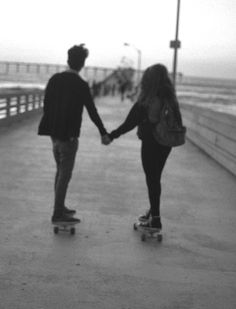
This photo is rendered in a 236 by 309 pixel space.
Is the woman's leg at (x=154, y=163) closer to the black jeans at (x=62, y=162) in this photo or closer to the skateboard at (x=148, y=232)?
the skateboard at (x=148, y=232)

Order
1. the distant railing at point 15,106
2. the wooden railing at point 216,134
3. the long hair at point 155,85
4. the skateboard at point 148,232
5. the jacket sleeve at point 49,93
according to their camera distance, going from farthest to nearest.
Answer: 1. the distant railing at point 15,106
2. the wooden railing at point 216,134
3. the skateboard at point 148,232
4. the jacket sleeve at point 49,93
5. the long hair at point 155,85

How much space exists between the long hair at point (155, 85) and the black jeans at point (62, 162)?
82 centimetres

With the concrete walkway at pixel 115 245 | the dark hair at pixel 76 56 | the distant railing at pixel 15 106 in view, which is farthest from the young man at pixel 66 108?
the distant railing at pixel 15 106

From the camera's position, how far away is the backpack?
5027 millimetres

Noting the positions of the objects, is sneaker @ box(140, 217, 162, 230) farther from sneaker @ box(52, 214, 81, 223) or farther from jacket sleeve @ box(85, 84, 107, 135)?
jacket sleeve @ box(85, 84, 107, 135)

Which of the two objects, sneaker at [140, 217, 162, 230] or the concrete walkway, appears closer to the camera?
the concrete walkway

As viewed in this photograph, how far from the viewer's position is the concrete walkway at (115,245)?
3781mm

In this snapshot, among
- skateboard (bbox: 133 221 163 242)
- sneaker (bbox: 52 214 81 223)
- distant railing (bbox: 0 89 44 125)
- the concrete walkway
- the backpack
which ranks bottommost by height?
the concrete walkway

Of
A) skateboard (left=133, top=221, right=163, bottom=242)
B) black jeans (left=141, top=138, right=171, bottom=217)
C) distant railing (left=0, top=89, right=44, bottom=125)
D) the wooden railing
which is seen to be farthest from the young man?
distant railing (left=0, top=89, right=44, bottom=125)

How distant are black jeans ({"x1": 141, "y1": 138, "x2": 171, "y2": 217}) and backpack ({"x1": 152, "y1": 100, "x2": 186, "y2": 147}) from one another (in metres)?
0.09

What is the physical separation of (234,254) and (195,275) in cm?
83

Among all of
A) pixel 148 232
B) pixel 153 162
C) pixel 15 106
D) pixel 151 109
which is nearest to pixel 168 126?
pixel 151 109

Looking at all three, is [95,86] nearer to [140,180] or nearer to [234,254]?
[140,180]

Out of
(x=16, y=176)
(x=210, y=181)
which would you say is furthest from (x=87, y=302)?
(x=210, y=181)
